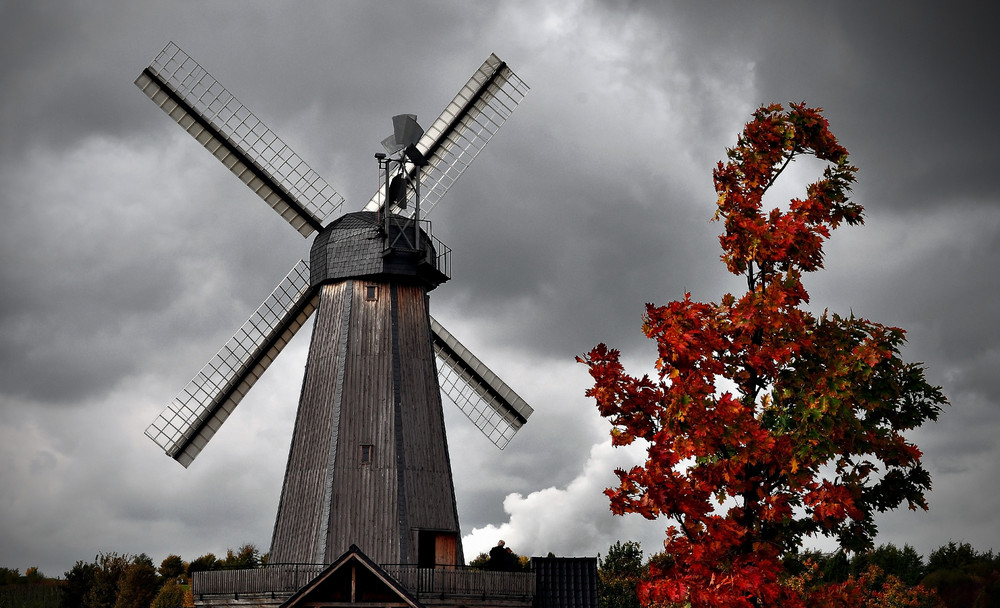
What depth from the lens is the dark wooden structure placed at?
83.0 ft

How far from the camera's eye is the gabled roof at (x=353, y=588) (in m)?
22.9

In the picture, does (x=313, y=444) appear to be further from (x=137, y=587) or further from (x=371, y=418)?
(x=137, y=587)

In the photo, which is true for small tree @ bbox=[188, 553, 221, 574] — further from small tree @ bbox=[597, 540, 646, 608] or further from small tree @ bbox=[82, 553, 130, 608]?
small tree @ bbox=[597, 540, 646, 608]

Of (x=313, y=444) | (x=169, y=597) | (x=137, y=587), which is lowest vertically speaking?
(x=169, y=597)

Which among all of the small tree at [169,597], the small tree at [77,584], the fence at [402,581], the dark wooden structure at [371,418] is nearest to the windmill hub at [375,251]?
the dark wooden structure at [371,418]

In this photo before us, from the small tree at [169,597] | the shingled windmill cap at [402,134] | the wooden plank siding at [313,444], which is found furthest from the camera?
the small tree at [169,597]

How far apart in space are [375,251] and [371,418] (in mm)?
4379

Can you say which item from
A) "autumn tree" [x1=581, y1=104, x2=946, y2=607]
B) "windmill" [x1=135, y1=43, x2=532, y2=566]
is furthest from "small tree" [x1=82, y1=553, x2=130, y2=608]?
"autumn tree" [x1=581, y1=104, x2=946, y2=607]

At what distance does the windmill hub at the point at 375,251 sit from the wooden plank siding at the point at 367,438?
15.6 inches

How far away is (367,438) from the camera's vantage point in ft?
85.8

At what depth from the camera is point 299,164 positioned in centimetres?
2986

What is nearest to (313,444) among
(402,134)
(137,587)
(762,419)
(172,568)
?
(402,134)

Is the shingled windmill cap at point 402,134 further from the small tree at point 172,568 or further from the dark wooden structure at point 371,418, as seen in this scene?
the small tree at point 172,568

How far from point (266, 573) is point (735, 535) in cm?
1313
